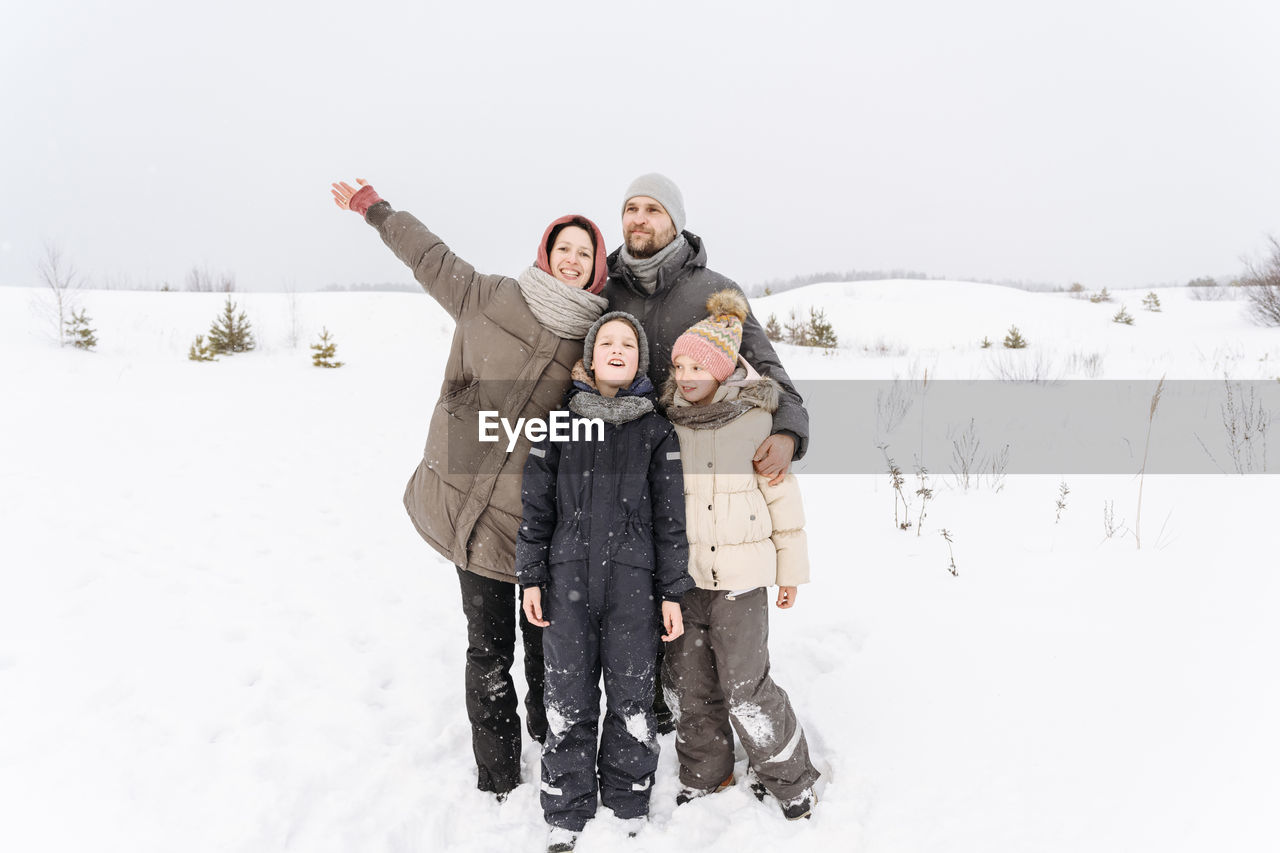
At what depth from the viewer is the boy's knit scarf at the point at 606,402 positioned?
2.38m

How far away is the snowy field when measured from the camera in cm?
232

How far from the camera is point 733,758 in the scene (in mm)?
2725

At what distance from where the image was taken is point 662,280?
2.87m

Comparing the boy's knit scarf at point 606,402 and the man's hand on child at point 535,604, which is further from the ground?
the boy's knit scarf at point 606,402

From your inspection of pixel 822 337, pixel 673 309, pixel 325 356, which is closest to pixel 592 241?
pixel 673 309

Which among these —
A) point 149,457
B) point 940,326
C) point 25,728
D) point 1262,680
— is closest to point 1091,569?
point 1262,680

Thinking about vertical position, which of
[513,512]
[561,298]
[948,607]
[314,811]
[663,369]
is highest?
[561,298]

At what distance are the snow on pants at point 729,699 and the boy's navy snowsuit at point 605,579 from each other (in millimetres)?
231

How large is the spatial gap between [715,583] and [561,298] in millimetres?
1265

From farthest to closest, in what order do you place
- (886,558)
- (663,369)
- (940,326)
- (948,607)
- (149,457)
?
1. (940,326)
2. (149,457)
3. (886,558)
4. (948,607)
5. (663,369)

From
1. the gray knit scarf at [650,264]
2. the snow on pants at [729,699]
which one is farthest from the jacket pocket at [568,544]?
the gray knit scarf at [650,264]

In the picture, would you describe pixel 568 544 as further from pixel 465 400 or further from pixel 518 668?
pixel 518 668

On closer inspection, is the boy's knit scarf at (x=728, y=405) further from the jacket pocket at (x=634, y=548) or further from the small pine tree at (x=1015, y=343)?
the small pine tree at (x=1015, y=343)

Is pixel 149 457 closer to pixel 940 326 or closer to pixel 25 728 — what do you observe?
pixel 25 728
